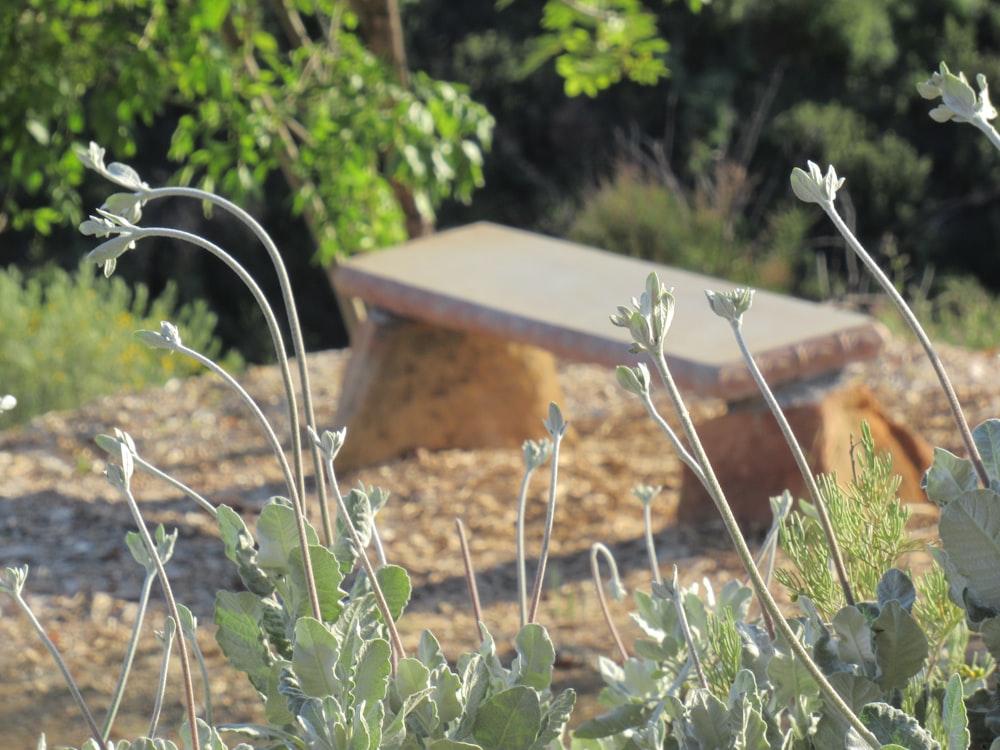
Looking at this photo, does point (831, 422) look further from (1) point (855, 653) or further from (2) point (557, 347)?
(1) point (855, 653)

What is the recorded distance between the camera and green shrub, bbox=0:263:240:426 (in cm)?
560

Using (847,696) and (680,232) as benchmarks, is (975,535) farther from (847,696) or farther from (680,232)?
(680,232)

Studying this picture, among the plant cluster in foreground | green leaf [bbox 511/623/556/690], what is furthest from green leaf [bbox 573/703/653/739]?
green leaf [bbox 511/623/556/690]

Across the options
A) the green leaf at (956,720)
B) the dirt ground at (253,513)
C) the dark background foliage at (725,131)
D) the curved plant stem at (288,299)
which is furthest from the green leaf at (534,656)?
the dark background foliage at (725,131)

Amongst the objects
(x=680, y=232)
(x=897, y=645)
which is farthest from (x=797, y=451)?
(x=680, y=232)

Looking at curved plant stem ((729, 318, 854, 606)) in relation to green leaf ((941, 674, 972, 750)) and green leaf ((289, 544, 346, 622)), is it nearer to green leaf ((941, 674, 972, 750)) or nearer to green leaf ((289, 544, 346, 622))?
green leaf ((941, 674, 972, 750))

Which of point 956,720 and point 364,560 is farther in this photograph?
point 364,560

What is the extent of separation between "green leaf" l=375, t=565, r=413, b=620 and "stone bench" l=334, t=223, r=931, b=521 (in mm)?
1814

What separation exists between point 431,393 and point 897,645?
10.2 ft

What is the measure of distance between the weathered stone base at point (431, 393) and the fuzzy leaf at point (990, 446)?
3.00 meters

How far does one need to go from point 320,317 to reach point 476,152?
724 centimetres

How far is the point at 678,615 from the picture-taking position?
990mm

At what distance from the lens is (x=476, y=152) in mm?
3902

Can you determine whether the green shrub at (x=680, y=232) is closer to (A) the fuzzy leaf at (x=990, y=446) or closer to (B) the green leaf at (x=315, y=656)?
(A) the fuzzy leaf at (x=990, y=446)
